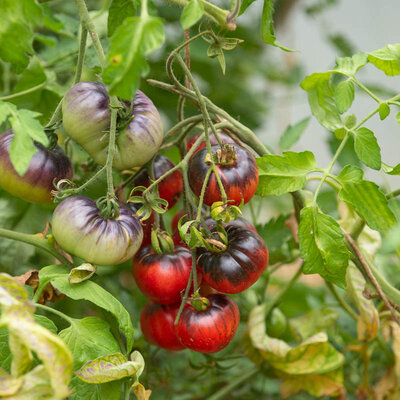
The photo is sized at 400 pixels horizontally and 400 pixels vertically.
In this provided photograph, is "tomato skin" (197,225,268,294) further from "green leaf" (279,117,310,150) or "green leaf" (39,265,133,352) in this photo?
"green leaf" (279,117,310,150)

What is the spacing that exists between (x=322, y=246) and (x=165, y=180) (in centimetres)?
18

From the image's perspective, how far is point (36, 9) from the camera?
0.40m

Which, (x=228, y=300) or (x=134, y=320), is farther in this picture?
(x=134, y=320)

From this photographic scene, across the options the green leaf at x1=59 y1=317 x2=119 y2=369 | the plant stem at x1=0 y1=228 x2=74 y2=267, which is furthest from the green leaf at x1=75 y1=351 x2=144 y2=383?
the plant stem at x1=0 y1=228 x2=74 y2=267

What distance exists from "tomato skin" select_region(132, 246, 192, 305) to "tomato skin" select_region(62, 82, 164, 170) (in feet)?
0.31

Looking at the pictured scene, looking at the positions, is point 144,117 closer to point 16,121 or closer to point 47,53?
point 16,121

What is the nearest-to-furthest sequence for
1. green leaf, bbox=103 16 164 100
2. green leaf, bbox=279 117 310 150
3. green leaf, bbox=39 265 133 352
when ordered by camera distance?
green leaf, bbox=103 16 164 100 → green leaf, bbox=39 265 133 352 → green leaf, bbox=279 117 310 150

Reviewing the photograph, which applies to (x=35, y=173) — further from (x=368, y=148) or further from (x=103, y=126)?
(x=368, y=148)

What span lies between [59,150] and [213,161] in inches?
5.7

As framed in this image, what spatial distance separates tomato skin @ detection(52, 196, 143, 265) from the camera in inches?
17.4

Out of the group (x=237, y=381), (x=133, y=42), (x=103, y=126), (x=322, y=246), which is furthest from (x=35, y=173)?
(x=237, y=381)

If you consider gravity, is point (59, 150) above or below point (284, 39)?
above

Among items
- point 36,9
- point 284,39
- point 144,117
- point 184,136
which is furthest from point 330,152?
point 284,39

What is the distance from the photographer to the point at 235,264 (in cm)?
49
